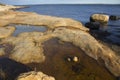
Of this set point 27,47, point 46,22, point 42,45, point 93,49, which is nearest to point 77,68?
point 93,49

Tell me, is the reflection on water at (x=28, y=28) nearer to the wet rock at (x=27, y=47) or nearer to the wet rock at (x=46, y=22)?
the wet rock at (x=46, y=22)

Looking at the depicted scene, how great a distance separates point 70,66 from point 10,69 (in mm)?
5598

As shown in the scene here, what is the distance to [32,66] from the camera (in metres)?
21.5

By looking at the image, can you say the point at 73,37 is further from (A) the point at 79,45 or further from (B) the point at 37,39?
(B) the point at 37,39

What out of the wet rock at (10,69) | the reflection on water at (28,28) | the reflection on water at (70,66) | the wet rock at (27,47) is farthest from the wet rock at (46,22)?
the wet rock at (10,69)

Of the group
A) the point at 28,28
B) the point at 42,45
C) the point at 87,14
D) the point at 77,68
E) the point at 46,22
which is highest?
the point at 42,45

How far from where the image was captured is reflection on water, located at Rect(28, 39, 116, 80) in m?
20.2

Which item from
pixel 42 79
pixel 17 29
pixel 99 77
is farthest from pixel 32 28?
pixel 42 79

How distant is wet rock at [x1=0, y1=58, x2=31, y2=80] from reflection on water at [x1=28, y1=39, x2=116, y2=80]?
0.99 meters

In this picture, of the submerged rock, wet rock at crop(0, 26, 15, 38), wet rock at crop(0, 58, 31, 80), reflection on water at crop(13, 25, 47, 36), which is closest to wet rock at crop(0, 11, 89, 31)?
reflection on water at crop(13, 25, 47, 36)

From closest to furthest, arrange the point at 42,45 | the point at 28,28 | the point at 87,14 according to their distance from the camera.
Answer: the point at 42,45
the point at 28,28
the point at 87,14

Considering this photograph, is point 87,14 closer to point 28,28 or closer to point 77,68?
point 28,28

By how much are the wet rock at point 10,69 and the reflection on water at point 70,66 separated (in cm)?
99

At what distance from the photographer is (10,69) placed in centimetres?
2138
